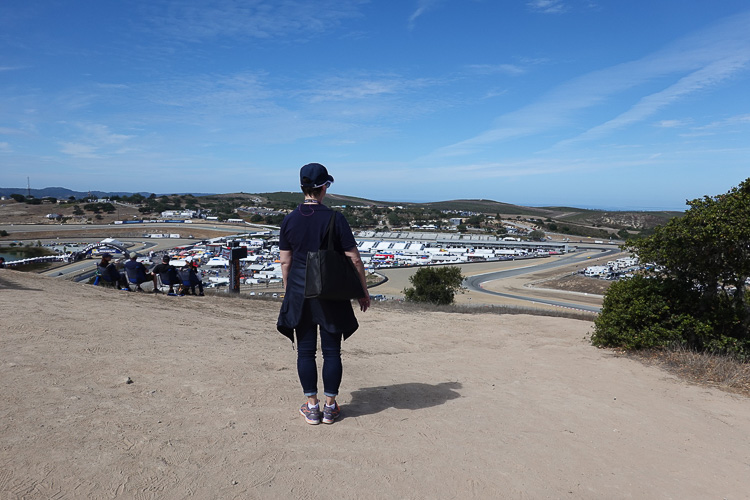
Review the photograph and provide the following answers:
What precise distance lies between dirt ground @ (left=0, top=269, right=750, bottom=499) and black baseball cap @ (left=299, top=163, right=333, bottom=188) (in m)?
1.67

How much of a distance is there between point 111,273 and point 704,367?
1189 cm

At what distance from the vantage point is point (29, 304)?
261 inches

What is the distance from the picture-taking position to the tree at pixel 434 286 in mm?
21939

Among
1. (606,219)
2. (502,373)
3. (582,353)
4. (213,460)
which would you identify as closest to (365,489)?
(213,460)

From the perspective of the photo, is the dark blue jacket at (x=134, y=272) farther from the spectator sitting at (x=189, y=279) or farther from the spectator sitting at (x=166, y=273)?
the spectator sitting at (x=189, y=279)

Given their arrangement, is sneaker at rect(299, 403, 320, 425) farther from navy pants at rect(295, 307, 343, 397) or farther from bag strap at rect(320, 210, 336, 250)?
bag strap at rect(320, 210, 336, 250)

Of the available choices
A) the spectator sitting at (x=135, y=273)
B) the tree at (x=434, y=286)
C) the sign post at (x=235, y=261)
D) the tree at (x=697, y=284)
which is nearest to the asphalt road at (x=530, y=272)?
the tree at (x=434, y=286)

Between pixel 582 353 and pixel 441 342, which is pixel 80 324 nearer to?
pixel 441 342

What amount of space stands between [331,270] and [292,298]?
364 mm

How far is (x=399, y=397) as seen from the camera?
412cm

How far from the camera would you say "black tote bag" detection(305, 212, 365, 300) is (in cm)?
300

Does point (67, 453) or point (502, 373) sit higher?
point (67, 453)

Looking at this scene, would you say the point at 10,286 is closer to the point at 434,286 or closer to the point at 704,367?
the point at 704,367

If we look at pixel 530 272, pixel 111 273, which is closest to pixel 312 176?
pixel 111 273
